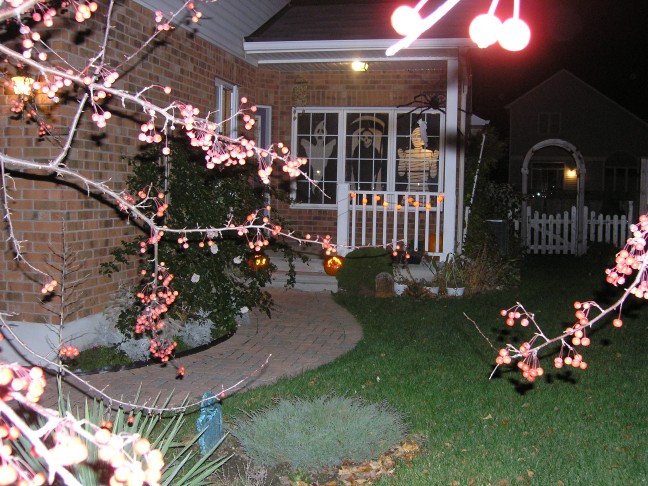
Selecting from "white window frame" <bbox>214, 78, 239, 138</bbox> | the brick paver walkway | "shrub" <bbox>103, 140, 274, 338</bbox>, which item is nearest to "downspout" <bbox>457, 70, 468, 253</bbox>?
the brick paver walkway

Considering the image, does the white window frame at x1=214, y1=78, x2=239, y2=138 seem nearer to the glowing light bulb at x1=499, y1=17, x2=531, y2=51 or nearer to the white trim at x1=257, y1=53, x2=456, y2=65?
the white trim at x1=257, y1=53, x2=456, y2=65

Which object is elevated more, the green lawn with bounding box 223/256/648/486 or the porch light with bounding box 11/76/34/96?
the porch light with bounding box 11/76/34/96

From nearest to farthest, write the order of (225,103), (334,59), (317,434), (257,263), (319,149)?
1. (317,434)
2. (257,263)
3. (225,103)
4. (334,59)
5. (319,149)

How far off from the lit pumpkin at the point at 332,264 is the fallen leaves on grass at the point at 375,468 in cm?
595

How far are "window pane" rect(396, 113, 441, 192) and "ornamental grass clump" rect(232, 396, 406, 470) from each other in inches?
300

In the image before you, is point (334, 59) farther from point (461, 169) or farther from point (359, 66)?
point (461, 169)

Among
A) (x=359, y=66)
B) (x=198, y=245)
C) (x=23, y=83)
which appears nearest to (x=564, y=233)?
(x=359, y=66)

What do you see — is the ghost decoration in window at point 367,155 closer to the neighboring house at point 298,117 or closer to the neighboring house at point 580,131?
the neighboring house at point 298,117

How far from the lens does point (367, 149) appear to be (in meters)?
12.1

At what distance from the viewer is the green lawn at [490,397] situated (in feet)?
14.1

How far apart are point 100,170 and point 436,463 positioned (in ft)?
14.9

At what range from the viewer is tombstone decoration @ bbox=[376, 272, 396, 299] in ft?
33.0

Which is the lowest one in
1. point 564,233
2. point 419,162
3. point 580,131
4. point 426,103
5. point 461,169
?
point 564,233

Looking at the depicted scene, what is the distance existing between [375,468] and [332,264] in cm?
637
